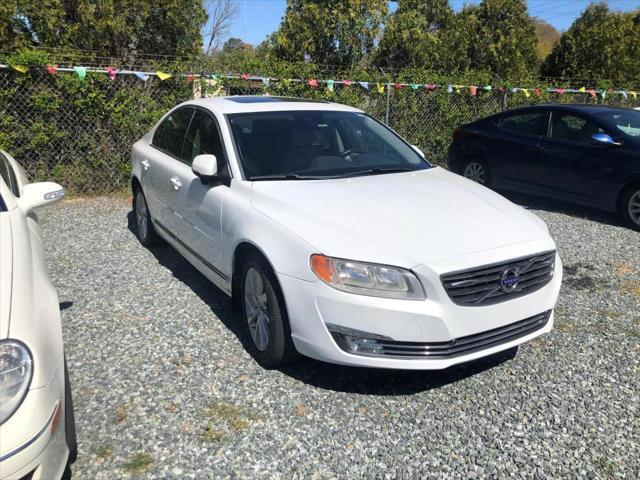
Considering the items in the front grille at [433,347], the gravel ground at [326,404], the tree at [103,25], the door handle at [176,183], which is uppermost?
the tree at [103,25]

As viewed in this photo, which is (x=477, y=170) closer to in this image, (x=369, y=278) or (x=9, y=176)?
(x=369, y=278)

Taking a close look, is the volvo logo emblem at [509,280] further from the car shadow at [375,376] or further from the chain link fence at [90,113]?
the chain link fence at [90,113]

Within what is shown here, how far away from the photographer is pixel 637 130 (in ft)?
24.0

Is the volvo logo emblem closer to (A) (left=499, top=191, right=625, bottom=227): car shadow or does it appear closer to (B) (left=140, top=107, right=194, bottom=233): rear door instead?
(B) (left=140, top=107, right=194, bottom=233): rear door

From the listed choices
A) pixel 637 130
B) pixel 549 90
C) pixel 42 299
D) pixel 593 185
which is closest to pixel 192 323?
pixel 42 299

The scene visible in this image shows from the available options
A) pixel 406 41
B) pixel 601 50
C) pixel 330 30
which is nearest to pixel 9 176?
pixel 330 30

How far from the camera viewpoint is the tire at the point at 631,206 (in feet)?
22.8

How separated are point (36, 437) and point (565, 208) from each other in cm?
785

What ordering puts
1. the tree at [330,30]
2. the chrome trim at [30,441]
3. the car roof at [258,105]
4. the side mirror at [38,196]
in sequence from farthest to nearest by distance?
the tree at [330,30], the car roof at [258,105], the side mirror at [38,196], the chrome trim at [30,441]

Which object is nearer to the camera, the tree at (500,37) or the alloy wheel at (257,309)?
the alloy wheel at (257,309)

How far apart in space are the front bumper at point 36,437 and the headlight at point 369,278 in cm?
137

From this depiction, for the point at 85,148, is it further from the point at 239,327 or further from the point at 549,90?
the point at 549,90

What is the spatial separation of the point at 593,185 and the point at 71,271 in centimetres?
643

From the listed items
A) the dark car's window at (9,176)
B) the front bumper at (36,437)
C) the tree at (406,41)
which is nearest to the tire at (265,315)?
the front bumper at (36,437)
